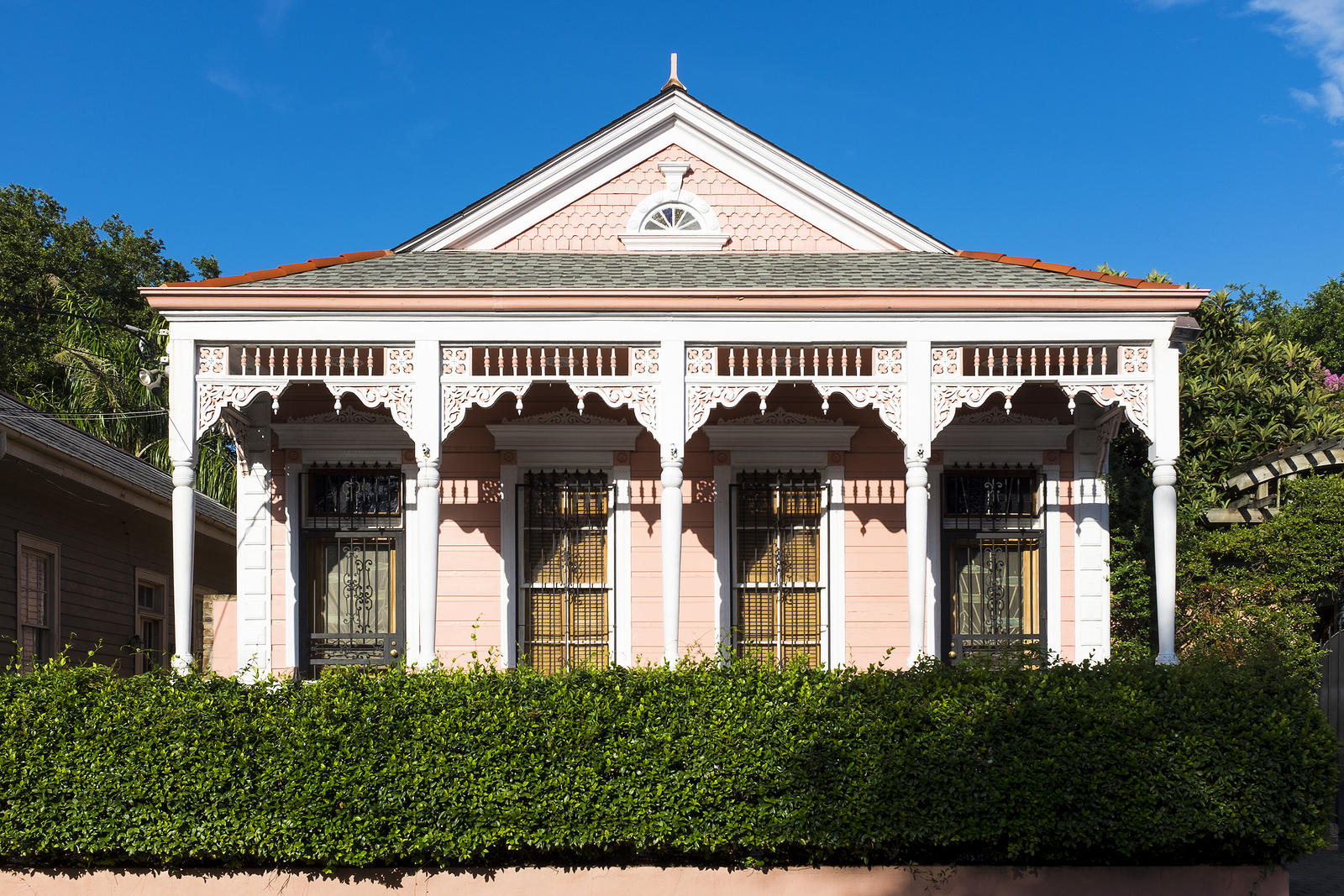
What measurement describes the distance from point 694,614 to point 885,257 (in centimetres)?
390

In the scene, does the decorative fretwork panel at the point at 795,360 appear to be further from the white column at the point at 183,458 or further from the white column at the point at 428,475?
the white column at the point at 183,458

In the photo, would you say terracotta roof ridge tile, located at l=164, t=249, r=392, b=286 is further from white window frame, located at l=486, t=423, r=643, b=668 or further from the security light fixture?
the security light fixture

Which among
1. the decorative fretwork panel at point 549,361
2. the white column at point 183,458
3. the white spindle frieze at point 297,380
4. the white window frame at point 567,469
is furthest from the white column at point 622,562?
the white column at point 183,458

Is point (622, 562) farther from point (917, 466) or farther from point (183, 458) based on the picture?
point (183, 458)

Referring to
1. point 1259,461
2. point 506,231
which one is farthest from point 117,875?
point 1259,461

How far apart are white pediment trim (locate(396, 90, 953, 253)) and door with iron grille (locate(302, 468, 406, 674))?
2.54m

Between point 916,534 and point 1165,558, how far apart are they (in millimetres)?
1929

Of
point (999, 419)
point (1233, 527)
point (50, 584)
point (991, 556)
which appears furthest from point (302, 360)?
point (1233, 527)

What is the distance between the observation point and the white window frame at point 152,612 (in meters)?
15.6

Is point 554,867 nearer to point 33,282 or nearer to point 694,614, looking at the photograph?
point 694,614

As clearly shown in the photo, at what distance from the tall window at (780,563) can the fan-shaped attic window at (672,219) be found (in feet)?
9.02

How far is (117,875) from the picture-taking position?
8047 millimetres

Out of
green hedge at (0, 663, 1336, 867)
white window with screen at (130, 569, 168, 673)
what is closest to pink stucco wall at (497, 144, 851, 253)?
green hedge at (0, 663, 1336, 867)

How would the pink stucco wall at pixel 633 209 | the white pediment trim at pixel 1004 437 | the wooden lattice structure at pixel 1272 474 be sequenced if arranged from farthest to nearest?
the wooden lattice structure at pixel 1272 474 < the pink stucco wall at pixel 633 209 < the white pediment trim at pixel 1004 437
